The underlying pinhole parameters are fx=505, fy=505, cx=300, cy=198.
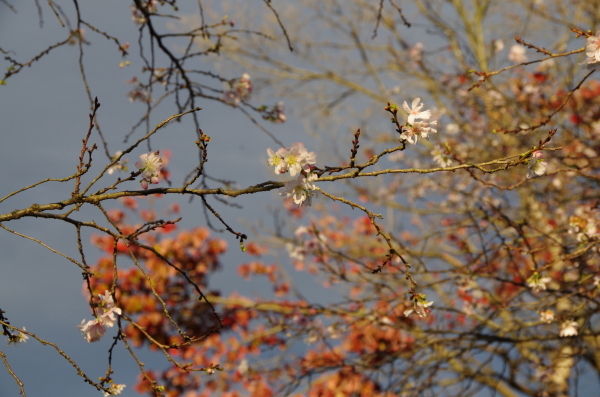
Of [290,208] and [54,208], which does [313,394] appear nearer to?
[290,208]

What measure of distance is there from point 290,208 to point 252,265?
130cm

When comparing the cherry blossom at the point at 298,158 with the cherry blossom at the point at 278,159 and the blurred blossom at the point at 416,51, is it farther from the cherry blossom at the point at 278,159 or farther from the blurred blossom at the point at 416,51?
the blurred blossom at the point at 416,51

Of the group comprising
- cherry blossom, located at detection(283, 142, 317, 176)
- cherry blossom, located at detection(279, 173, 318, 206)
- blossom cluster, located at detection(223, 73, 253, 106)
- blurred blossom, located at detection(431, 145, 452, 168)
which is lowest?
cherry blossom, located at detection(279, 173, 318, 206)

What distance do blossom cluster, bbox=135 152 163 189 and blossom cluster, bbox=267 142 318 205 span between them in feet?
1.92

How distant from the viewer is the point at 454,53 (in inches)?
330

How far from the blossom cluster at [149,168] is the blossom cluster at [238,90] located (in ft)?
5.10

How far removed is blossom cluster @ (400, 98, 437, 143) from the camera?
6.07ft

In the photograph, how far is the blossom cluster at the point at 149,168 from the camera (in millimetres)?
2072

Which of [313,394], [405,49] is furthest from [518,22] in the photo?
[313,394]

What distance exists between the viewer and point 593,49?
210cm

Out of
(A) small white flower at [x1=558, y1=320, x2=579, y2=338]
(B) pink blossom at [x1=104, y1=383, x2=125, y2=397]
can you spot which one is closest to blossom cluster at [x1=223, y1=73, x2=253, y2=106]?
(B) pink blossom at [x1=104, y1=383, x2=125, y2=397]

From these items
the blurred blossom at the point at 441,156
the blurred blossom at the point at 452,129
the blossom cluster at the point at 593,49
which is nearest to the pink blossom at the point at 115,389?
the blurred blossom at the point at 441,156

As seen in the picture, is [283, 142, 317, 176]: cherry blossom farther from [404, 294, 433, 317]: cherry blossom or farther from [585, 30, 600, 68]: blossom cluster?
[585, 30, 600, 68]: blossom cluster

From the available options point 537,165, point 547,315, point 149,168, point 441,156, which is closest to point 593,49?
point 537,165
